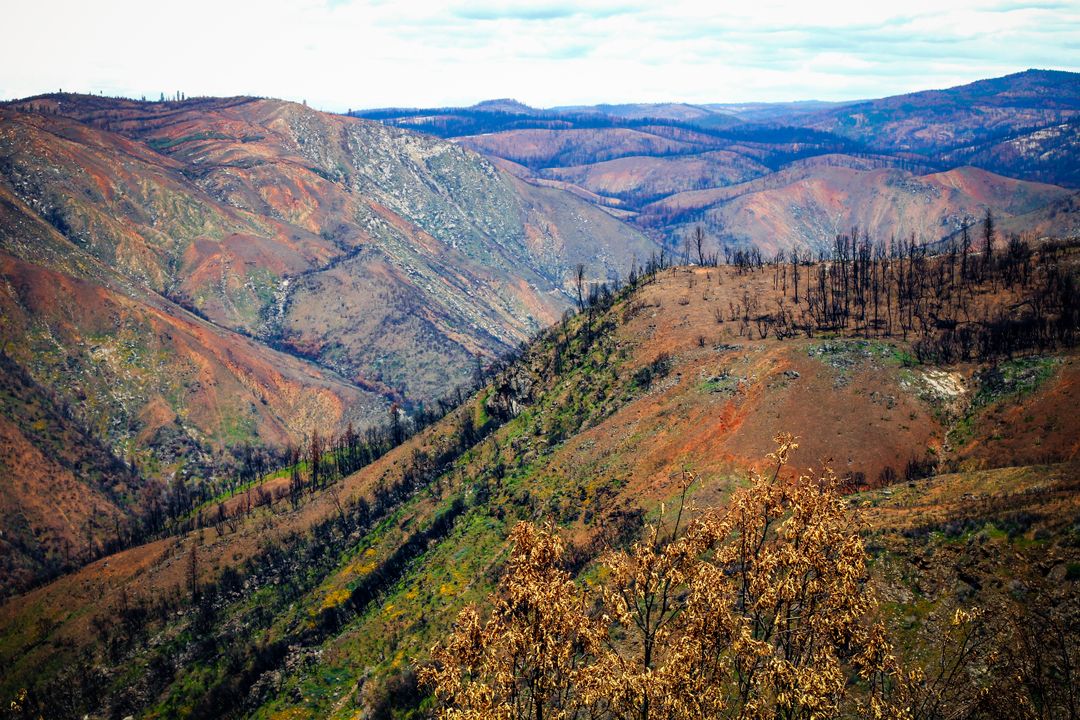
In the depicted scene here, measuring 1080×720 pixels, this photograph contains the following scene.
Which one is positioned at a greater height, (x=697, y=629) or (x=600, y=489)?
(x=697, y=629)

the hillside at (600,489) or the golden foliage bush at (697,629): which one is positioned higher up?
the golden foliage bush at (697,629)

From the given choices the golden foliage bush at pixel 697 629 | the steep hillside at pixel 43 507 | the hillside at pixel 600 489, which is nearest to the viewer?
the golden foliage bush at pixel 697 629

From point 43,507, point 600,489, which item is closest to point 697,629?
point 600,489

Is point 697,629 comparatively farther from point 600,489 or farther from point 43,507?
point 43,507

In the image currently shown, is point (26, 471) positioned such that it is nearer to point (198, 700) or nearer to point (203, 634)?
point (203, 634)

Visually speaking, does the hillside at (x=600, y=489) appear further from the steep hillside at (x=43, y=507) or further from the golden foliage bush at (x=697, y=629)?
the golden foliage bush at (x=697, y=629)

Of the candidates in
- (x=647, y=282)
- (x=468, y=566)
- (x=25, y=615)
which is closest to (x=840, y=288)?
(x=647, y=282)

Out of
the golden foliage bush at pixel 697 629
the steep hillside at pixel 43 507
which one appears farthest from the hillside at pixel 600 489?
the golden foliage bush at pixel 697 629

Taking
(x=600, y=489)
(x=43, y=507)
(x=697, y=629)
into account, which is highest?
(x=697, y=629)
